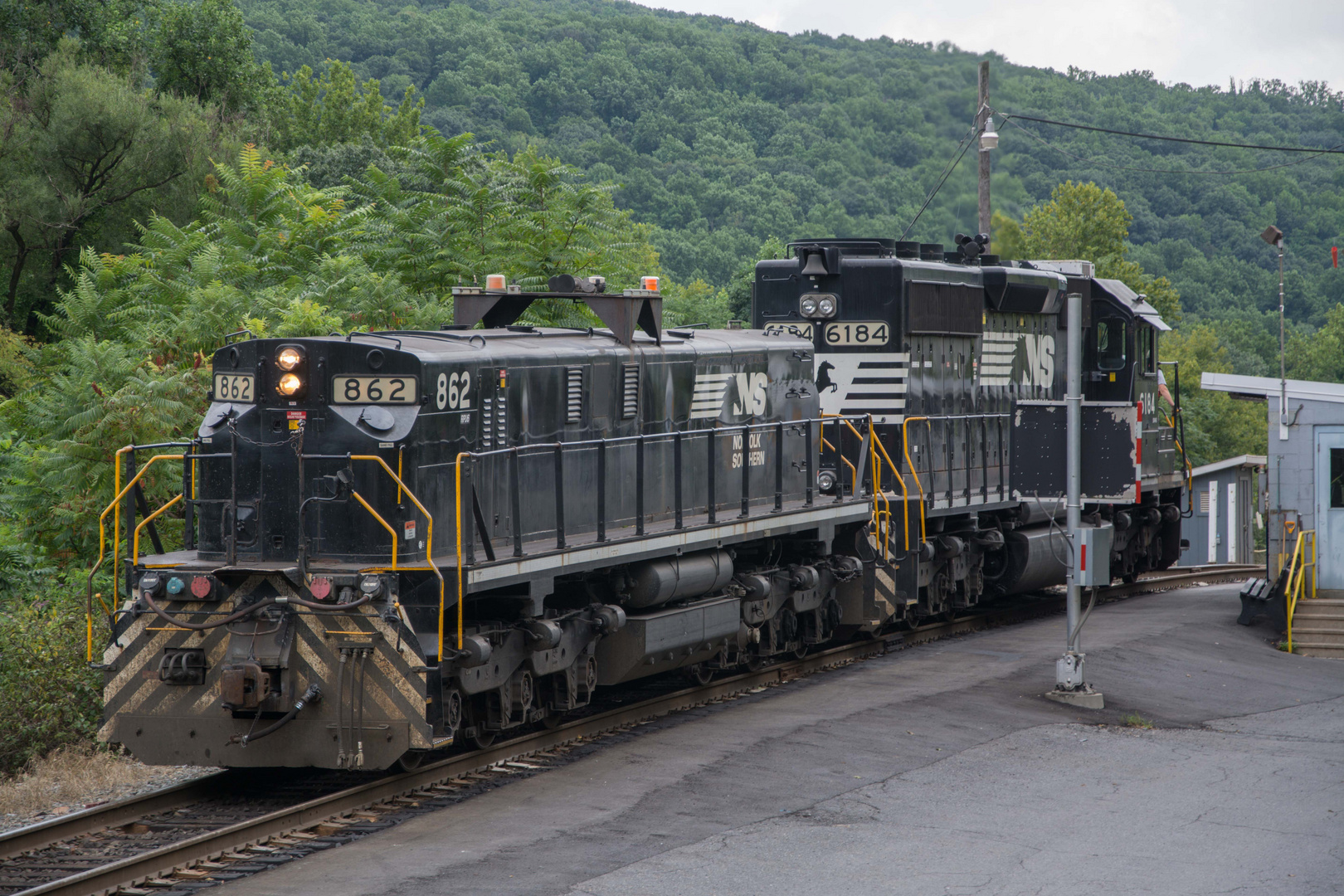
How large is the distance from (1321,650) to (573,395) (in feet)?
36.2

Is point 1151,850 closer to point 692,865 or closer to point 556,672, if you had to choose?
point 692,865

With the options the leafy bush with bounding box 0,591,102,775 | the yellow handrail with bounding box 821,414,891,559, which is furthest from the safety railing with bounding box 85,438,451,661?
the yellow handrail with bounding box 821,414,891,559

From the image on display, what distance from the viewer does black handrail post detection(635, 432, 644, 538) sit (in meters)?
11.1

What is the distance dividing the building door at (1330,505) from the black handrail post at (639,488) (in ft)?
37.9

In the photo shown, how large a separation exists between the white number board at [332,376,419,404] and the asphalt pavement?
2.79m

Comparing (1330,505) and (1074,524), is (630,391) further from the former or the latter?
(1330,505)

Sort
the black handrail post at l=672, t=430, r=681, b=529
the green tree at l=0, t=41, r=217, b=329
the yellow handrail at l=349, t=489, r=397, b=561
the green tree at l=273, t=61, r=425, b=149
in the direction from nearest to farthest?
the yellow handrail at l=349, t=489, r=397, b=561 < the black handrail post at l=672, t=430, r=681, b=529 < the green tree at l=0, t=41, r=217, b=329 < the green tree at l=273, t=61, r=425, b=149

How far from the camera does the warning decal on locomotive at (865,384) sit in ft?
53.5

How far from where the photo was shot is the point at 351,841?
816 cm

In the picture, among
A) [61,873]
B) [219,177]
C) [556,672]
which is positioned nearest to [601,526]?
[556,672]

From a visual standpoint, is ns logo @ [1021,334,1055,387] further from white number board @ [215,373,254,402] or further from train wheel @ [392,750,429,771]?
white number board @ [215,373,254,402]

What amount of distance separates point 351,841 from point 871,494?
807 centimetres

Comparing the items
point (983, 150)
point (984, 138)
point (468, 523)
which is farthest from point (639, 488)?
point (983, 150)

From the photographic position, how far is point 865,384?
16469 mm
